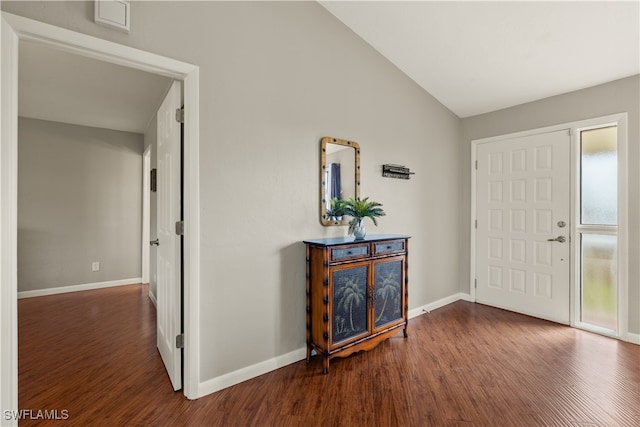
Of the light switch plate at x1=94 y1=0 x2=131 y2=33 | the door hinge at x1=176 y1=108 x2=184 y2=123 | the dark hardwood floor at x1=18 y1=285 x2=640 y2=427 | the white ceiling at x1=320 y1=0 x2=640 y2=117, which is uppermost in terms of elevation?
the white ceiling at x1=320 y1=0 x2=640 y2=117

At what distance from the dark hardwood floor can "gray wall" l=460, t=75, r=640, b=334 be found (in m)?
0.88

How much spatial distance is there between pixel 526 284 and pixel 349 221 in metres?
2.35

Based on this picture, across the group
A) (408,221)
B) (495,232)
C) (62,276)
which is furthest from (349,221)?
(62,276)

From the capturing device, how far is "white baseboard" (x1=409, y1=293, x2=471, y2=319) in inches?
137

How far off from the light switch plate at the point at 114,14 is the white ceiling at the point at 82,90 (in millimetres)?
958

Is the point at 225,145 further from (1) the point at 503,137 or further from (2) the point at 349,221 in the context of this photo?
(1) the point at 503,137

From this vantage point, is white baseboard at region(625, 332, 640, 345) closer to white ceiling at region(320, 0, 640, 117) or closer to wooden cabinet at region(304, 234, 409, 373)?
wooden cabinet at region(304, 234, 409, 373)

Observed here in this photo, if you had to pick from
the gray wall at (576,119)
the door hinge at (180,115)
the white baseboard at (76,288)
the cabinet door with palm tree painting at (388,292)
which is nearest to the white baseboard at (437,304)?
the gray wall at (576,119)

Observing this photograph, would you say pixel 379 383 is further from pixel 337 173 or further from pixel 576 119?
pixel 576 119

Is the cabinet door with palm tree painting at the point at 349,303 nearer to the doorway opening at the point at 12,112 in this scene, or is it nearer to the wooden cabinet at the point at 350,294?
the wooden cabinet at the point at 350,294

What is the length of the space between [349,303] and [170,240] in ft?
4.69

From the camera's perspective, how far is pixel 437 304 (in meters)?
3.77

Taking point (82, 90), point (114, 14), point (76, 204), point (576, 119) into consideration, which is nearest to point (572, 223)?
point (576, 119)

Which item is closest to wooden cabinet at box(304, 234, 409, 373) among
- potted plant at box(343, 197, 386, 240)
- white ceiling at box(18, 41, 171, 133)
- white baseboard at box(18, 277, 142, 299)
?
potted plant at box(343, 197, 386, 240)
